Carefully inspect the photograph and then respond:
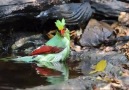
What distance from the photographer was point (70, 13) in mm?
6762

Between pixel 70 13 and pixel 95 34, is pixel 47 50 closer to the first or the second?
pixel 95 34

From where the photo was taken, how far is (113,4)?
23.7ft

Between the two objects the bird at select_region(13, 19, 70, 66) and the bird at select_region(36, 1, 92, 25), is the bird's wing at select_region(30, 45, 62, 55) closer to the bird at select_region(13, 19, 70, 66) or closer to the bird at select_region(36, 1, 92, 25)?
the bird at select_region(13, 19, 70, 66)

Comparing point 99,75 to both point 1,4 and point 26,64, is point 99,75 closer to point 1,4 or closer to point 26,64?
point 26,64

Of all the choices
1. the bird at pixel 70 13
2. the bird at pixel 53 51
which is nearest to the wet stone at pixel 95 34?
the bird at pixel 70 13

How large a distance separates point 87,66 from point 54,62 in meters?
0.53

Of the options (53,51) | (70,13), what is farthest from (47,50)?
(70,13)

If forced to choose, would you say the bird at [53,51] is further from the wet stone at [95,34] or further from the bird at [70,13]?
the bird at [70,13]

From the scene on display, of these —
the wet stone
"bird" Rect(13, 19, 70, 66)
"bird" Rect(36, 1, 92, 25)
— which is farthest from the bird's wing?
"bird" Rect(36, 1, 92, 25)

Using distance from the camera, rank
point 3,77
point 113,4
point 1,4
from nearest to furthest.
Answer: point 3,77, point 1,4, point 113,4

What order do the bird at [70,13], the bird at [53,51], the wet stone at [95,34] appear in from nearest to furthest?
the bird at [53,51]
the wet stone at [95,34]
the bird at [70,13]

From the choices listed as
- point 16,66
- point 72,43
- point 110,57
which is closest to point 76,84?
point 16,66

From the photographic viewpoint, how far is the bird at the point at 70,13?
21.7 ft

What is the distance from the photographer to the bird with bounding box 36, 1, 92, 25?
21.7 feet
